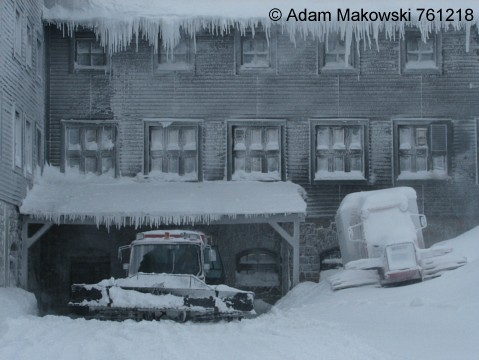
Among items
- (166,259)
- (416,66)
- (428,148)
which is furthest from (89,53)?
(428,148)

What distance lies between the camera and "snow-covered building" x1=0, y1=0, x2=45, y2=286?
18.5 m

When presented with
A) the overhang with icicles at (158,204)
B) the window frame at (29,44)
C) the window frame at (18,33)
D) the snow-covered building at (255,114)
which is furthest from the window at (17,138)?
the snow-covered building at (255,114)

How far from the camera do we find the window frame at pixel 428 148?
22453 millimetres

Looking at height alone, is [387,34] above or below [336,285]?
above

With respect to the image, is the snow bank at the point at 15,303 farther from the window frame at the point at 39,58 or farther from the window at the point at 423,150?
the window at the point at 423,150

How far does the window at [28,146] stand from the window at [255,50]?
5.71m

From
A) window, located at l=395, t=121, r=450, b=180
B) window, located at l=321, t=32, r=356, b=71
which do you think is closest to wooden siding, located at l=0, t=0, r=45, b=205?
window, located at l=321, t=32, r=356, b=71

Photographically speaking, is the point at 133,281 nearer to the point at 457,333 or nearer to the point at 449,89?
the point at 457,333

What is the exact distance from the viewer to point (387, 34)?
899 inches

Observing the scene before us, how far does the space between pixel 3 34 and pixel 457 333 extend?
11.8m

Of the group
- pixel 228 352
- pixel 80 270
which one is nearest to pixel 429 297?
pixel 228 352

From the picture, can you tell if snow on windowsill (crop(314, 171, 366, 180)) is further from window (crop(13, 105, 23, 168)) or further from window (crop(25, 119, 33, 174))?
window (crop(13, 105, 23, 168))

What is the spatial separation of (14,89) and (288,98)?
7220mm

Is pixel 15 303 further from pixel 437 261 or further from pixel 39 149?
pixel 437 261
